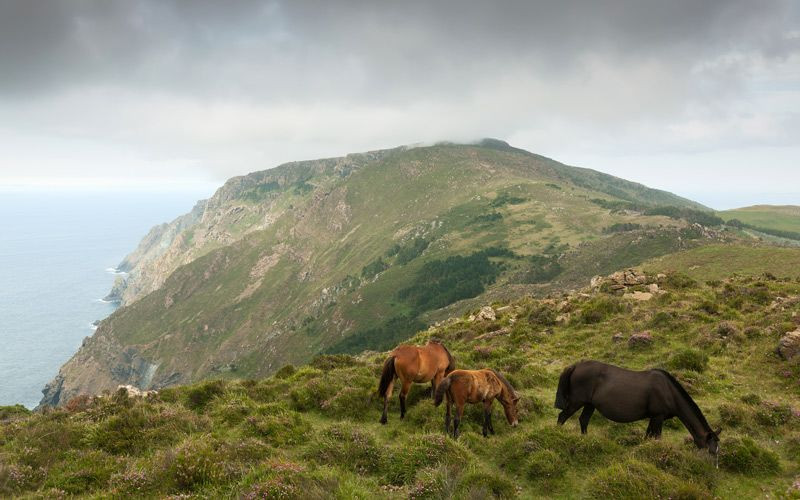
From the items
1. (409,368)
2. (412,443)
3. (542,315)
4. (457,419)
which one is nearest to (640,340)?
(542,315)

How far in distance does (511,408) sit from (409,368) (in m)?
3.76

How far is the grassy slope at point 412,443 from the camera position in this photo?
9.38m

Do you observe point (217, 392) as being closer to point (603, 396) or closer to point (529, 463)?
point (529, 463)

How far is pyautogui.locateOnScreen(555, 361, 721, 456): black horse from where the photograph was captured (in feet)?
36.4

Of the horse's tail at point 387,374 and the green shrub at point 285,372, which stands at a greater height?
the horse's tail at point 387,374

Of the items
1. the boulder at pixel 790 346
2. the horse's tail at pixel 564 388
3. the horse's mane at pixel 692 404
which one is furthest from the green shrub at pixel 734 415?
the boulder at pixel 790 346

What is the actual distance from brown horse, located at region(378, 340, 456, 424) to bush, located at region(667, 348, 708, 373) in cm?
1122

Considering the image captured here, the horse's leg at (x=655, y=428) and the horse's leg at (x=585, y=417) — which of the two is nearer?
the horse's leg at (x=655, y=428)

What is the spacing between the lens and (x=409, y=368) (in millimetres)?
14766

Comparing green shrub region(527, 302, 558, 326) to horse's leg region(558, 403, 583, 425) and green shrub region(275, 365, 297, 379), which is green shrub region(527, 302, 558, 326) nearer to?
green shrub region(275, 365, 297, 379)

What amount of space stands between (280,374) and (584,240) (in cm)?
19426

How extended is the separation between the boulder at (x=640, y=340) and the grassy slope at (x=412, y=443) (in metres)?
0.38

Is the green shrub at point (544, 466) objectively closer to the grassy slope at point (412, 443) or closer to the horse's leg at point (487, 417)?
the grassy slope at point (412, 443)

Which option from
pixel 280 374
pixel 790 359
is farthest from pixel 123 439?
pixel 790 359
